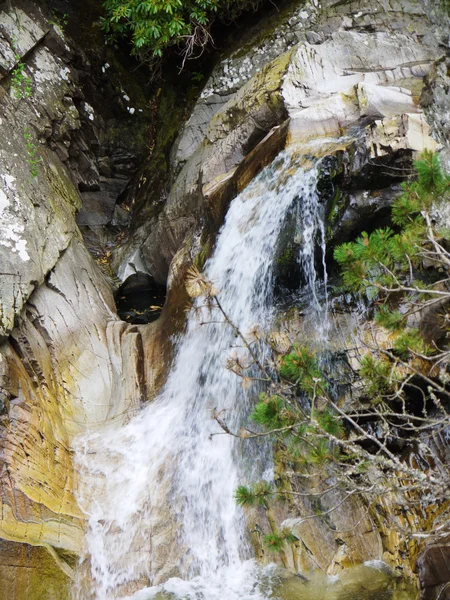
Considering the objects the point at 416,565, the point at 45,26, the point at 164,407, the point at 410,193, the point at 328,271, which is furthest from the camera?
the point at 45,26

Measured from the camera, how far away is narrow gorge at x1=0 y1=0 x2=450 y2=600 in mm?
4207

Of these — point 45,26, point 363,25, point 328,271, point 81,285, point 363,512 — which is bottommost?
point 363,512

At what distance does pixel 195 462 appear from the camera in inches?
221

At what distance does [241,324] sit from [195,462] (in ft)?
4.71

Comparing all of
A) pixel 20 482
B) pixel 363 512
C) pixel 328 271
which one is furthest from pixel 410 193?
pixel 20 482

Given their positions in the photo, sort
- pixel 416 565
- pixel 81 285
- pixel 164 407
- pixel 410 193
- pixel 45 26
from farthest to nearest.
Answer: pixel 45 26
pixel 81 285
pixel 164 407
pixel 416 565
pixel 410 193

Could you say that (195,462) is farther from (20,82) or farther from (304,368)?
(20,82)

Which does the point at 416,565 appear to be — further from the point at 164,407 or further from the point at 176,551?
the point at 164,407

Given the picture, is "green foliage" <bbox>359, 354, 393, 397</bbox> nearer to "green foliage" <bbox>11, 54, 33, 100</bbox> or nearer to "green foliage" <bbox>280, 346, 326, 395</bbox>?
"green foliage" <bbox>280, 346, 326, 395</bbox>

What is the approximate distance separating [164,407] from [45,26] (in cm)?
544

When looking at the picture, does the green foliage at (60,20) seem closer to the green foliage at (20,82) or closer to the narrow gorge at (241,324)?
the narrow gorge at (241,324)

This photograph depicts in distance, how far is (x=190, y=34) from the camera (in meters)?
8.59

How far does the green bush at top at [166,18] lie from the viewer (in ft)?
26.9

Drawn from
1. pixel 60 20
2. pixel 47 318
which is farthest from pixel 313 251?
pixel 60 20
